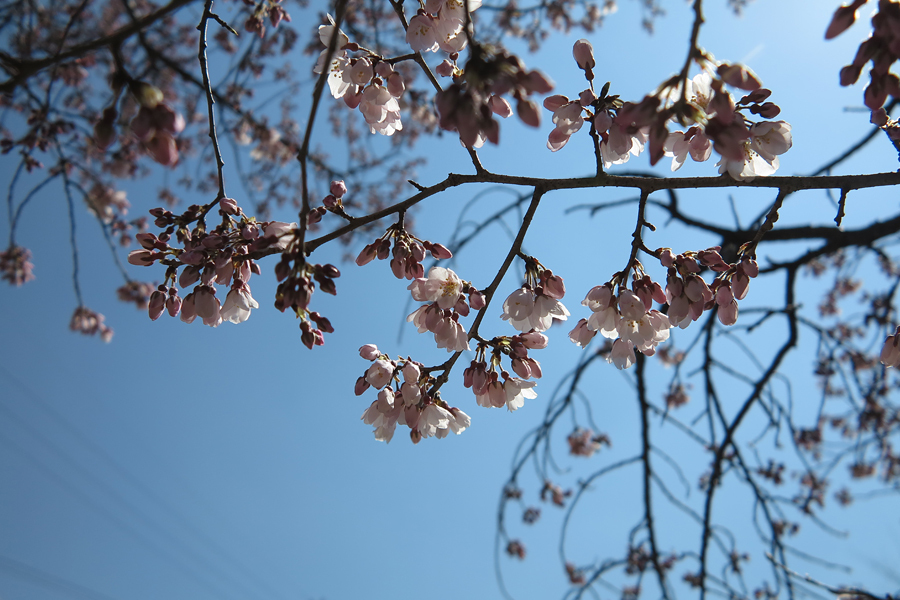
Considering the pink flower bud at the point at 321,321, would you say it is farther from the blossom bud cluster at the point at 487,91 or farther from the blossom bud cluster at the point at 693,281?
the blossom bud cluster at the point at 693,281

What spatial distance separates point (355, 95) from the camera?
1658mm

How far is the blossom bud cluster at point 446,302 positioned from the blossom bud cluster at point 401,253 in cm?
4

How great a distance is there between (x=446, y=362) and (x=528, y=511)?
428cm

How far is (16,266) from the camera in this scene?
4.86m

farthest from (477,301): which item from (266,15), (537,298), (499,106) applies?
(266,15)

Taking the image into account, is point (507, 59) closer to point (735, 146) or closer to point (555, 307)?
point (735, 146)

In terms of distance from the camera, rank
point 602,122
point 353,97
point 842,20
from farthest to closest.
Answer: point 353,97, point 602,122, point 842,20

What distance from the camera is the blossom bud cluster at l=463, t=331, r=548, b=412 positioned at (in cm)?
148

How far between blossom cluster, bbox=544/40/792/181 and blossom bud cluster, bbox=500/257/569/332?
0.42m

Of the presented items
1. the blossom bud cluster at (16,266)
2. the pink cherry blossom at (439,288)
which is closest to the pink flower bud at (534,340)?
the pink cherry blossom at (439,288)

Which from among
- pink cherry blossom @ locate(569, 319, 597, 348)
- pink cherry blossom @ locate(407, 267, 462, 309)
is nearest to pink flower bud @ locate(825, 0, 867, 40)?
pink cherry blossom @ locate(569, 319, 597, 348)

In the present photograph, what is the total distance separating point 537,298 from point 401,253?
1.46 feet

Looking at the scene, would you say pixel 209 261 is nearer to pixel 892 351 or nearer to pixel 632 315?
pixel 632 315

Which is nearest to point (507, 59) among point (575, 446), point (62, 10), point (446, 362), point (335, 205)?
point (335, 205)
